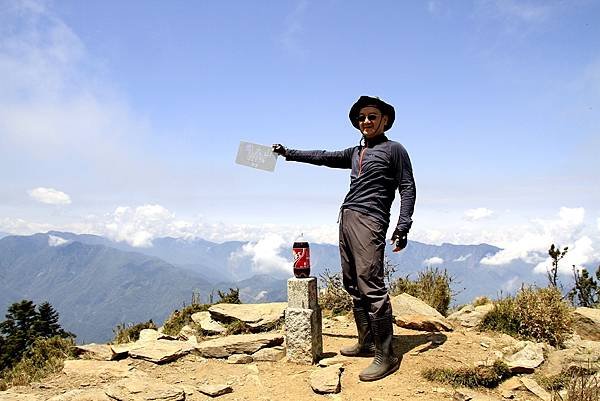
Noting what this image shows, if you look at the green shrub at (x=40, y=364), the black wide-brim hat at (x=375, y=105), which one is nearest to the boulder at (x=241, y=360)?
the green shrub at (x=40, y=364)

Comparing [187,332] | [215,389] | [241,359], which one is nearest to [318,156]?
[241,359]

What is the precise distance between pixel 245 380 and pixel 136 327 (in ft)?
19.8

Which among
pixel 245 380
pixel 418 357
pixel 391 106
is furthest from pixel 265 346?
pixel 391 106

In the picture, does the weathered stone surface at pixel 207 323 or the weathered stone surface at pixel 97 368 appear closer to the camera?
the weathered stone surface at pixel 97 368

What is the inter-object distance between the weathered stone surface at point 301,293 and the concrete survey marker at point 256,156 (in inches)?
62.9

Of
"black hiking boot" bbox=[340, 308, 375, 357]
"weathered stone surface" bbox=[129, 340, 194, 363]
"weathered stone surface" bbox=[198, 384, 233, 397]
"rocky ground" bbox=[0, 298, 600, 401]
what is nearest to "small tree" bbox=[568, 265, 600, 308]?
"rocky ground" bbox=[0, 298, 600, 401]

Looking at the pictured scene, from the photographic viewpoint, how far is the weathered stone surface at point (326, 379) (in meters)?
4.55

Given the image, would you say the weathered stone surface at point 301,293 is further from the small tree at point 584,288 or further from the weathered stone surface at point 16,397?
the small tree at point 584,288

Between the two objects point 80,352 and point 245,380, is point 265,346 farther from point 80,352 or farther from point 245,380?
point 80,352

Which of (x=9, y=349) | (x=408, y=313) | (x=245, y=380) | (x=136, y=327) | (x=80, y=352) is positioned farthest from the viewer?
(x=9, y=349)

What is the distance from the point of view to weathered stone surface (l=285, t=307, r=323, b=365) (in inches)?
213

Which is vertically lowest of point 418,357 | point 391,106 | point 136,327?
point 136,327

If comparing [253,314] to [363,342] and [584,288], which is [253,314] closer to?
[363,342]

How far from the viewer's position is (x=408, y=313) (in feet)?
25.3
